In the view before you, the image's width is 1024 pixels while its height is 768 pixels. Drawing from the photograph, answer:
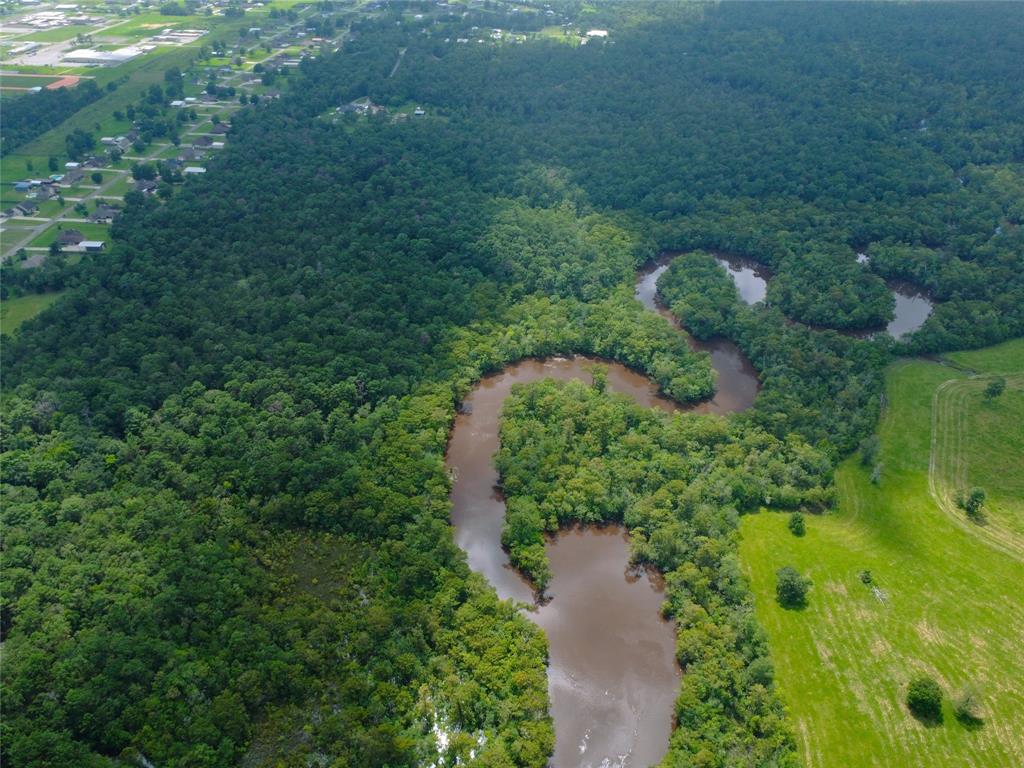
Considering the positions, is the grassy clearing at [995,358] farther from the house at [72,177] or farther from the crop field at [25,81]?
the crop field at [25,81]

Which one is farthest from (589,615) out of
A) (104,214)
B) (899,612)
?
(104,214)

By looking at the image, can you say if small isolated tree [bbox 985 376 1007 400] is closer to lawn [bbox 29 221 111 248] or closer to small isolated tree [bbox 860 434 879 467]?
small isolated tree [bbox 860 434 879 467]

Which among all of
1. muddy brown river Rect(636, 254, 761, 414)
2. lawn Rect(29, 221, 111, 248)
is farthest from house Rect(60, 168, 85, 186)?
muddy brown river Rect(636, 254, 761, 414)

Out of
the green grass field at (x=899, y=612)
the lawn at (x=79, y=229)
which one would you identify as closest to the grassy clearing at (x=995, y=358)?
the green grass field at (x=899, y=612)

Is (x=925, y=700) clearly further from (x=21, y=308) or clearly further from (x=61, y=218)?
(x=61, y=218)

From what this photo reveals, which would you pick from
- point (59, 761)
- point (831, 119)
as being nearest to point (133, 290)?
point (59, 761)

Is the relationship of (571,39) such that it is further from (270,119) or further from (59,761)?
(59,761)
